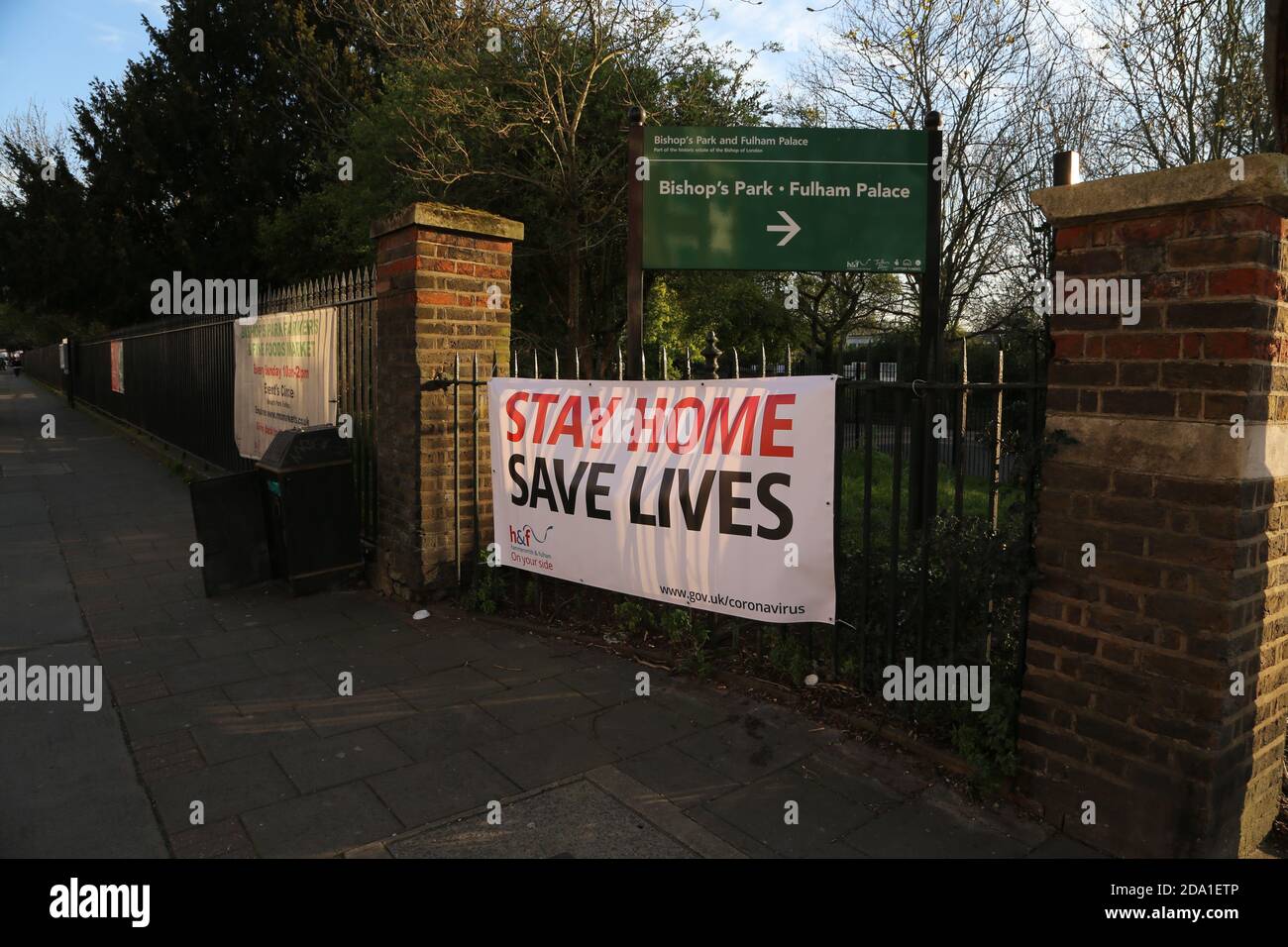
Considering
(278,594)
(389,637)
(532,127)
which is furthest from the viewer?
(532,127)

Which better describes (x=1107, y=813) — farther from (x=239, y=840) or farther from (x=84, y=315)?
(x=84, y=315)

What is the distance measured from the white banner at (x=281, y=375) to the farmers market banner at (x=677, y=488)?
2.57 meters

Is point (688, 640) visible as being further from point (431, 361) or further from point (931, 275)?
point (931, 275)

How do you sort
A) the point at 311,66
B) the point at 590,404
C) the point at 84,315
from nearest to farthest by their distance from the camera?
the point at 590,404
the point at 311,66
the point at 84,315

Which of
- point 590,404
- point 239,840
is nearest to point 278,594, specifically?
point 590,404

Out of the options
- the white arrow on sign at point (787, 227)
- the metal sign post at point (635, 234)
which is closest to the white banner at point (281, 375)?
the metal sign post at point (635, 234)

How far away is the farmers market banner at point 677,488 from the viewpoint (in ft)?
13.1

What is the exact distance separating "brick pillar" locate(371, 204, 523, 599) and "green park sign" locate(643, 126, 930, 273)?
4.98ft

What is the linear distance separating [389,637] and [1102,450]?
4.04m

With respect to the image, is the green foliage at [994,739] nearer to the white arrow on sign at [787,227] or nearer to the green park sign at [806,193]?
the green park sign at [806,193]

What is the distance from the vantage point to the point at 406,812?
3.32 meters

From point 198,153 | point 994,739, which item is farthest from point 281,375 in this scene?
point 198,153

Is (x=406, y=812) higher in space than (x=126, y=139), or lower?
lower

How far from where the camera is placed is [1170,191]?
2.81 m
